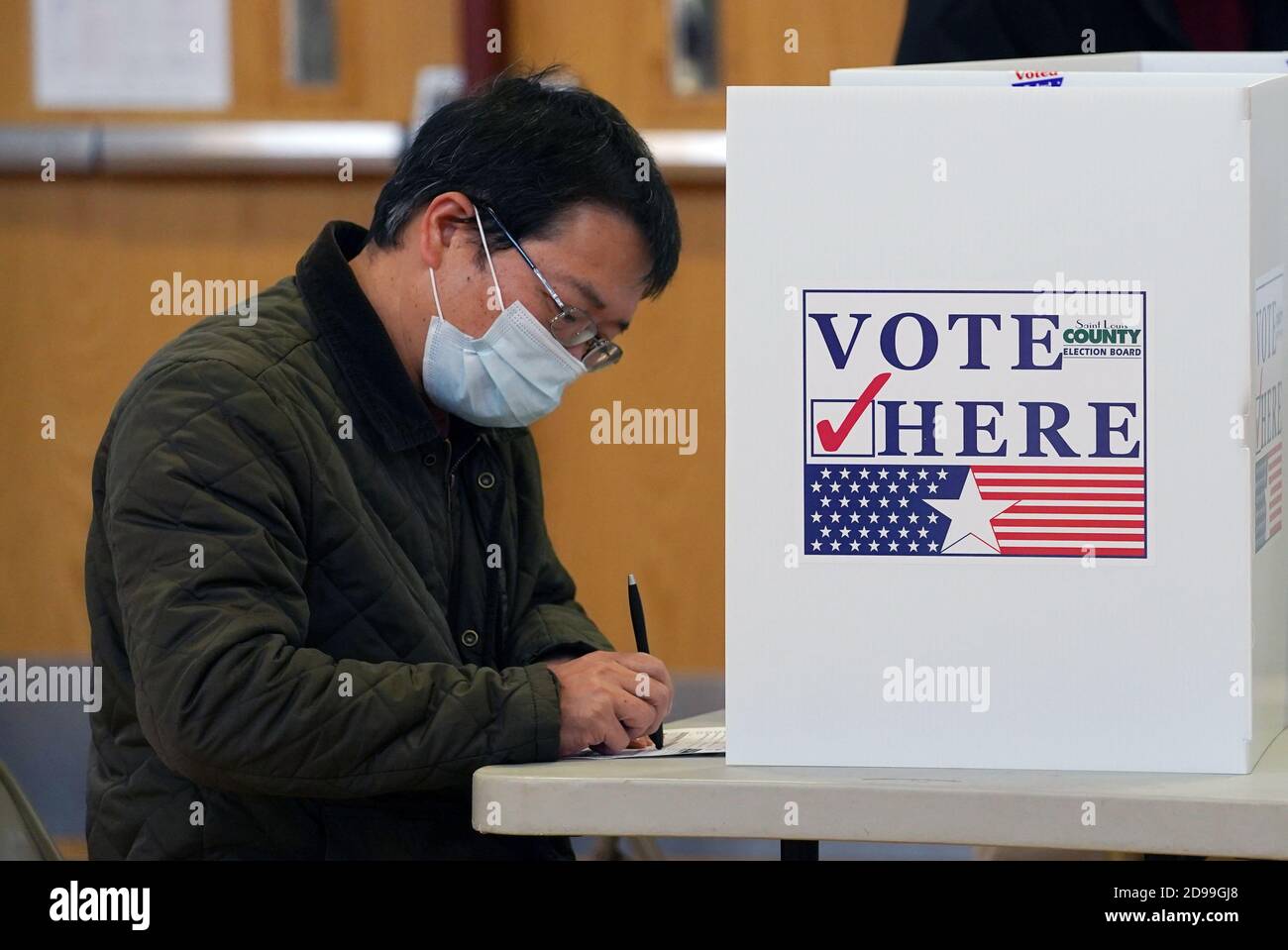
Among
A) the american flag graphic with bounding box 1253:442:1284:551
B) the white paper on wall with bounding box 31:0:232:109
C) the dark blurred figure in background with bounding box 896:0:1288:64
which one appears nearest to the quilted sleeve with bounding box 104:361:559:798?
the american flag graphic with bounding box 1253:442:1284:551

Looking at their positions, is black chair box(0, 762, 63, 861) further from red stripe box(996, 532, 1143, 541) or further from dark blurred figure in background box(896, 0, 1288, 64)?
dark blurred figure in background box(896, 0, 1288, 64)

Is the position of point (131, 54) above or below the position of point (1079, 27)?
above

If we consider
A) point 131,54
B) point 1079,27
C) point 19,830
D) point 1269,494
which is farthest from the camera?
point 131,54

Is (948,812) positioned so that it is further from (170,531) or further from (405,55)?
(405,55)

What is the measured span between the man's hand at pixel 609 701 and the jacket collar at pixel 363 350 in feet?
0.92

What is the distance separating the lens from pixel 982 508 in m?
1.08

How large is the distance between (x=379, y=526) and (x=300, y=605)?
142mm

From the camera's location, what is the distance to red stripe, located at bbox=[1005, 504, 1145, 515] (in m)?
1.08

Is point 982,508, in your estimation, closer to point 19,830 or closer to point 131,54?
point 19,830

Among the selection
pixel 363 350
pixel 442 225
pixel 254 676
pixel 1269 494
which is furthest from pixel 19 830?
pixel 1269 494

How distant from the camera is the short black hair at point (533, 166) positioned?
1.54 metres

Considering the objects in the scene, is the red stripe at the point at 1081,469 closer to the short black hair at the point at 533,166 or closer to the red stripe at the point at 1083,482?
the red stripe at the point at 1083,482

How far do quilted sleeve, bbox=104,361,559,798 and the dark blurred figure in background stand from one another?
134 cm
